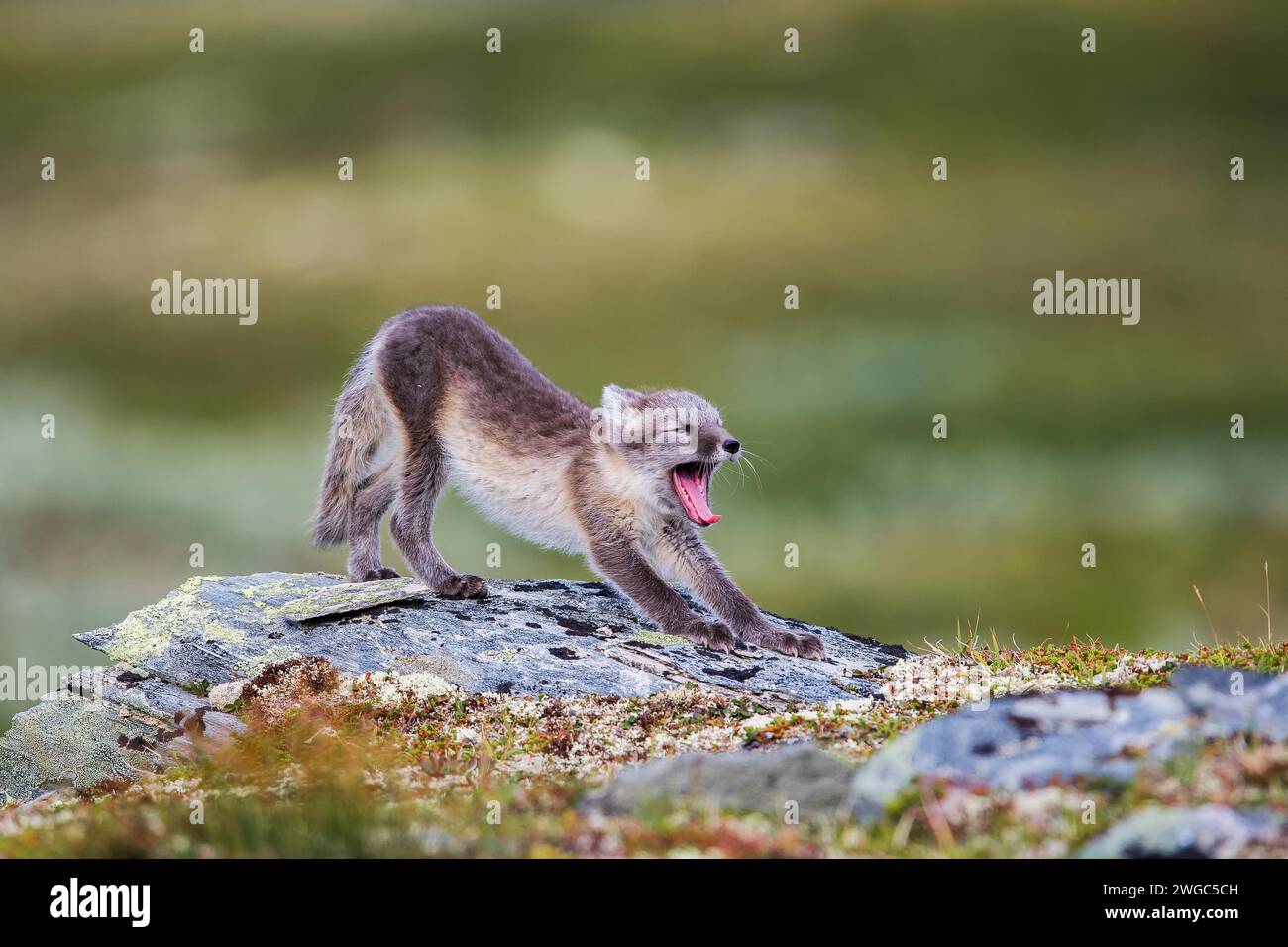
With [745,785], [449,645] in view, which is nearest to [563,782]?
[745,785]

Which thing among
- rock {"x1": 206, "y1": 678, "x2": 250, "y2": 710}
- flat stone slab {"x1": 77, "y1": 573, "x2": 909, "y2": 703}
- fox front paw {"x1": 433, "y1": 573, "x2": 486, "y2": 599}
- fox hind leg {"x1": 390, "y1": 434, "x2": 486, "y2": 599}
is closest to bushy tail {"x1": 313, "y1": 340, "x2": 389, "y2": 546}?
fox hind leg {"x1": 390, "y1": 434, "x2": 486, "y2": 599}

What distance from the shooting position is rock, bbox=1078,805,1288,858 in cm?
651

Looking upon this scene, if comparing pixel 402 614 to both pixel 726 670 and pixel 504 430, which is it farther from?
pixel 726 670

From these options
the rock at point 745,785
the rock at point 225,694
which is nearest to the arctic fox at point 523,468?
the rock at point 225,694

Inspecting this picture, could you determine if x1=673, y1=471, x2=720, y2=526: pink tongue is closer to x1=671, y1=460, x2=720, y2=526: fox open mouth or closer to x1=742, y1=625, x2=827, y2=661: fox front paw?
x1=671, y1=460, x2=720, y2=526: fox open mouth

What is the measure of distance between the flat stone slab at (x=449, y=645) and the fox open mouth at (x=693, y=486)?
50.8 inches

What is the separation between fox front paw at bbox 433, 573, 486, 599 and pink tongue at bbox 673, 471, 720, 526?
224 cm

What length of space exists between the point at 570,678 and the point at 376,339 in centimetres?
486

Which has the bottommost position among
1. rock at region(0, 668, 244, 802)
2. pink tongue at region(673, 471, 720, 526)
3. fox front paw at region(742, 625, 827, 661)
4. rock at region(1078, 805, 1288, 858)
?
rock at region(1078, 805, 1288, 858)

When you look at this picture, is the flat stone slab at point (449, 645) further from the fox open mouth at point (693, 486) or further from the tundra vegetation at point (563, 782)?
the fox open mouth at point (693, 486)

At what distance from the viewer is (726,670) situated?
12273 millimetres

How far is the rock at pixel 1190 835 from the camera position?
651 centimetres
